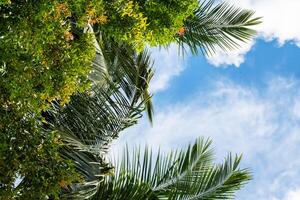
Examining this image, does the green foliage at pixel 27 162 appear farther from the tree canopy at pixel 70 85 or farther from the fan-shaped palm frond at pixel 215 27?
the fan-shaped palm frond at pixel 215 27

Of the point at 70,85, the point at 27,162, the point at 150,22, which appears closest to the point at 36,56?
the point at 70,85

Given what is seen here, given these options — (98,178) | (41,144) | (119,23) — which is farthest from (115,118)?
(41,144)

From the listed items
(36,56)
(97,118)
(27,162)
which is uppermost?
(97,118)

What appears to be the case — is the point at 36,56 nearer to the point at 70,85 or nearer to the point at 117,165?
the point at 70,85

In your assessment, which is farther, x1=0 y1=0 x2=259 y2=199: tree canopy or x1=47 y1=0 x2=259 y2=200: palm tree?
x1=47 y1=0 x2=259 y2=200: palm tree

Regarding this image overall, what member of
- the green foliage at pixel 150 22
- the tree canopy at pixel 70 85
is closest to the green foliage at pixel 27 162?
the tree canopy at pixel 70 85

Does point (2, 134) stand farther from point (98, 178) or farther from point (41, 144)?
point (98, 178)

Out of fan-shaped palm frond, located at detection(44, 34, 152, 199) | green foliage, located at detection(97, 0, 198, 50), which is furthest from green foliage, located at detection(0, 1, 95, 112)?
fan-shaped palm frond, located at detection(44, 34, 152, 199)

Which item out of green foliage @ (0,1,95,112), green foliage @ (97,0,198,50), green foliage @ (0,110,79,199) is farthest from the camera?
green foliage @ (97,0,198,50)

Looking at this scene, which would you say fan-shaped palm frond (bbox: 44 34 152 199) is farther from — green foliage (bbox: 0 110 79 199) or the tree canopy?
green foliage (bbox: 0 110 79 199)

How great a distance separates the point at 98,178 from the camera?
29.7 ft

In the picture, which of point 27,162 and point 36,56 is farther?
point 27,162

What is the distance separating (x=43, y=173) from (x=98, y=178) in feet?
7.60

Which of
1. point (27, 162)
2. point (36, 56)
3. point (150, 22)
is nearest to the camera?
point (36, 56)
